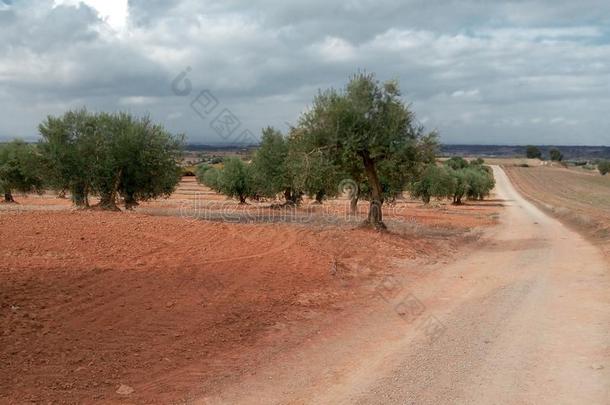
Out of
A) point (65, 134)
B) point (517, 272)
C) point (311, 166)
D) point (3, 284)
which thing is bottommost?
point (517, 272)

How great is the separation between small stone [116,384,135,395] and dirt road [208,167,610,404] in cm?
88

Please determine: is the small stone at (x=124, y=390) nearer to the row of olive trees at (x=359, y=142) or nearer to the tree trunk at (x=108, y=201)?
the row of olive trees at (x=359, y=142)

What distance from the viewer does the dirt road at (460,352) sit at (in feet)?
18.8

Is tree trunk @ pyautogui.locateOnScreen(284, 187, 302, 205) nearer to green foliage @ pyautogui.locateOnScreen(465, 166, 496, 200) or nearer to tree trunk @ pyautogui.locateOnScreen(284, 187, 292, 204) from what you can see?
tree trunk @ pyautogui.locateOnScreen(284, 187, 292, 204)

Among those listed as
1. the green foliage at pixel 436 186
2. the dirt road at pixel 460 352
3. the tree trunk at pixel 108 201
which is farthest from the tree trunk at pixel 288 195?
the dirt road at pixel 460 352

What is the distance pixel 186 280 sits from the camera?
990cm

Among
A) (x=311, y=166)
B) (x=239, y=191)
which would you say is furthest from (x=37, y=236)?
(x=239, y=191)

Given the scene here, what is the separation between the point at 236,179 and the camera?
160 feet

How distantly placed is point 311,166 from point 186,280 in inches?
385

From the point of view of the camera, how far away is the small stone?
566 cm

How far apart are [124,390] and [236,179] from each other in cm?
4361

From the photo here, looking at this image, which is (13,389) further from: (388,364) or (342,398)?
(388,364)

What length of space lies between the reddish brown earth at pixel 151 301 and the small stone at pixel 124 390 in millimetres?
59

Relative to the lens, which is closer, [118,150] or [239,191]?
[118,150]
